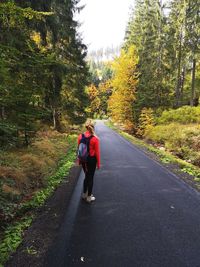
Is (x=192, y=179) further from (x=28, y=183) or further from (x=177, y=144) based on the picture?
(x=177, y=144)

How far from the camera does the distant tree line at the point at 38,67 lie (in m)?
6.78

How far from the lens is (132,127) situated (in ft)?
102

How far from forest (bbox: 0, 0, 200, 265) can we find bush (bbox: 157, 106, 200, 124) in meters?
0.08

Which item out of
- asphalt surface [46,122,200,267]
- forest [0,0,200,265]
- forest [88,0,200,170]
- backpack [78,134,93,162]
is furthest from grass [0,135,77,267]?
forest [88,0,200,170]

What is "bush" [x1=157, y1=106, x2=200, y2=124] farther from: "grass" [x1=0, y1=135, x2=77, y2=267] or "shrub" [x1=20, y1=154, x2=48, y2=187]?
"shrub" [x1=20, y1=154, x2=48, y2=187]

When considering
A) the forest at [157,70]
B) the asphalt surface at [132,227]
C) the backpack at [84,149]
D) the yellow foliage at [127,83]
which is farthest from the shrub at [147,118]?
the backpack at [84,149]

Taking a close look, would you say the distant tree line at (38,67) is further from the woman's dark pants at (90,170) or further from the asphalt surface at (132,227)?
the asphalt surface at (132,227)

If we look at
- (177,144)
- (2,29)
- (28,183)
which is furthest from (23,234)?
(177,144)

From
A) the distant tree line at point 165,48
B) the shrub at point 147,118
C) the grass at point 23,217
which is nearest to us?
the grass at point 23,217

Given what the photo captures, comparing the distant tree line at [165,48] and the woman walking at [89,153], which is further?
the distant tree line at [165,48]

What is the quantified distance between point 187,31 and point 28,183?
2689 cm

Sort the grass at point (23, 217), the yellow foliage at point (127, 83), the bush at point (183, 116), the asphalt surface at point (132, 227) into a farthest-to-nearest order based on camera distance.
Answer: the yellow foliage at point (127, 83)
the bush at point (183, 116)
the grass at point (23, 217)
the asphalt surface at point (132, 227)

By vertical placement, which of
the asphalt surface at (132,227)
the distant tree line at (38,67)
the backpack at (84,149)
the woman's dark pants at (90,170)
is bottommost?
the asphalt surface at (132,227)

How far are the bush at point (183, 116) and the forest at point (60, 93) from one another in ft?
0.27
